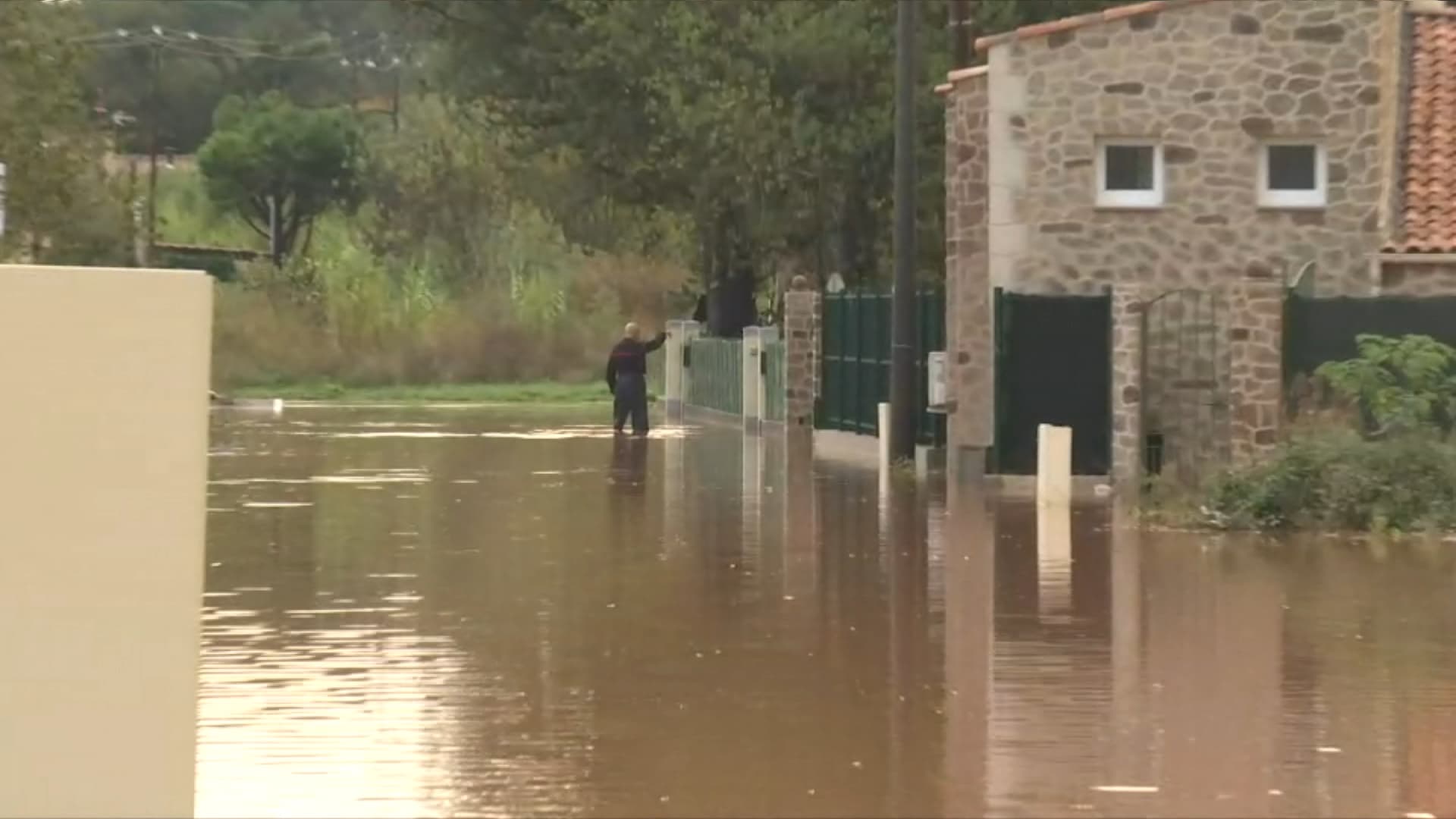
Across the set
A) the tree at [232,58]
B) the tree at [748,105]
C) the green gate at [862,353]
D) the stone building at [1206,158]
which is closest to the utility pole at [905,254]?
the green gate at [862,353]

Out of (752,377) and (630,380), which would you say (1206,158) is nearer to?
(630,380)

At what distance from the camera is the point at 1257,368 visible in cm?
2252

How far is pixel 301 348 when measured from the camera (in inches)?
2434

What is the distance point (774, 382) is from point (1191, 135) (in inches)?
576

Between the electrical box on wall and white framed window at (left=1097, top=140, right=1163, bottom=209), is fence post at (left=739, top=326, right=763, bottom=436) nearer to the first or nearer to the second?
the electrical box on wall

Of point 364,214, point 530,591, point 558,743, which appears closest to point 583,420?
point 530,591

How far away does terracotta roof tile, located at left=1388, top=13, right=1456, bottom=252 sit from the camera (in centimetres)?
Answer: 2598

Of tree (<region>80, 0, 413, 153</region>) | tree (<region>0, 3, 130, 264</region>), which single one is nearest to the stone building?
tree (<region>0, 3, 130, 264</region>)

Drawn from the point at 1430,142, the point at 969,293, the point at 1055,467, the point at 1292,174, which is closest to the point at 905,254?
the point at 969,293

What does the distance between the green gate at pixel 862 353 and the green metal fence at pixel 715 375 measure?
6699 mm

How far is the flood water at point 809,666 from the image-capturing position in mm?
10008

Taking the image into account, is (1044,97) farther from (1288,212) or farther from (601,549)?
(601,549)

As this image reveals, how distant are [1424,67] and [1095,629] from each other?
49.0 ft

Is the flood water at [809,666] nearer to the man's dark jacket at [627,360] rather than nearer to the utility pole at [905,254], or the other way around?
the utility pole at [905,254]
